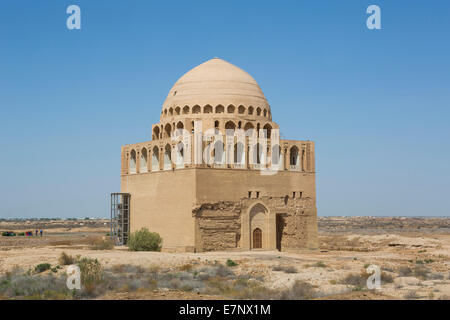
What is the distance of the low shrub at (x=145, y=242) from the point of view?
3356 centimetres

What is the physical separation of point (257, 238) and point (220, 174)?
459 centimetres

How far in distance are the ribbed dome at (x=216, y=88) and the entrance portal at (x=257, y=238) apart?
805 cm

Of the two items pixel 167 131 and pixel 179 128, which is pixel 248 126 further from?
pixel 167 131

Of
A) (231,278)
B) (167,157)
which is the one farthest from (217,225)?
(231,278)

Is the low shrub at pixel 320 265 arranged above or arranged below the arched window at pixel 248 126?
below

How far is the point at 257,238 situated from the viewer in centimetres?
3469

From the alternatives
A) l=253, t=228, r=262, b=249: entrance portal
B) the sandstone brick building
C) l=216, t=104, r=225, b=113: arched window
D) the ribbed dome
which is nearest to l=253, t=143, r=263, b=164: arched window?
the sandstone brick building

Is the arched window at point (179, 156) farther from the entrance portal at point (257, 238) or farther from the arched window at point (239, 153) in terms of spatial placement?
the entrance portal at point (257, 238)

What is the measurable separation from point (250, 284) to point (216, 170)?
1377 cm

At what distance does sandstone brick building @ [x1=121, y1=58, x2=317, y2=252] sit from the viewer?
108ft

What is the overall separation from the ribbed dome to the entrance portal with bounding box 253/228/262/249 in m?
8.05

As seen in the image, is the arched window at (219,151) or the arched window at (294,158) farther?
the arched window at (294,158)

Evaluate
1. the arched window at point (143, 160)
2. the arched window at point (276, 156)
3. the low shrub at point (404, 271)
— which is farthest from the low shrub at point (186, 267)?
the arched window at point (143, 160)
